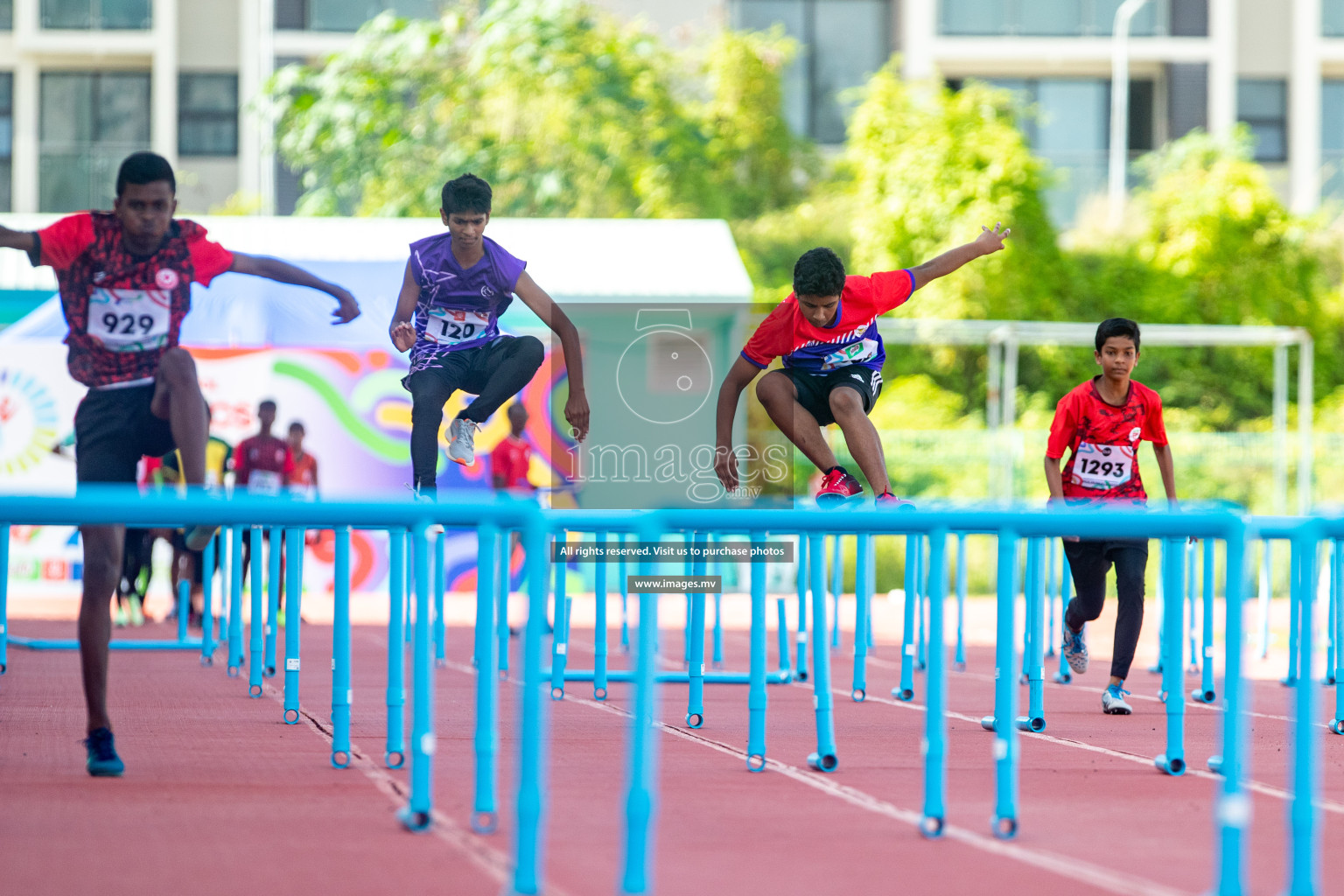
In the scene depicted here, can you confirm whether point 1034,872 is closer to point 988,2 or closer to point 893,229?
point 893,229

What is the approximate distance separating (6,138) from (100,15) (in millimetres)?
2832

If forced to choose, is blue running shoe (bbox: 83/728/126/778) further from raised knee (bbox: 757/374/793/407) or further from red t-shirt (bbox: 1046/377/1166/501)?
red t-shirt (bbox: 1046/377/1166/501)

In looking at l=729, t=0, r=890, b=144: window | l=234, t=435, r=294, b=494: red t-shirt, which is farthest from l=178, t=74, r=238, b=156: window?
l=234, t=435, r=294, b=494: red t-shirt

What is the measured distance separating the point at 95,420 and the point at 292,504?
1.92 m

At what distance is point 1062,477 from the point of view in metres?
7.75

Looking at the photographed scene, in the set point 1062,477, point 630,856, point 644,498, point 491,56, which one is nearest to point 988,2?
point 491,56

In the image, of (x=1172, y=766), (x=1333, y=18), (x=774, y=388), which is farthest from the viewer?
(x=1333, y=18)

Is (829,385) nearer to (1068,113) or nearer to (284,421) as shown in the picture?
(284,421)

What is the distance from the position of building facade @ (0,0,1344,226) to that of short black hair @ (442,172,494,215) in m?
23.5

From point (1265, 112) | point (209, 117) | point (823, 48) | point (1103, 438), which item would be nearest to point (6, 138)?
point (209, 117)

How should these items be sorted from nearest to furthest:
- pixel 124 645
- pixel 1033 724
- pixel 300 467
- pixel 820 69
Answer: pixel 1033 724, pixel 124 645, pixel 300 467, pixel 820 69

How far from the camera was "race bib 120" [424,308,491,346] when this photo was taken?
6.84 metres

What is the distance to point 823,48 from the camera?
31.2 meters

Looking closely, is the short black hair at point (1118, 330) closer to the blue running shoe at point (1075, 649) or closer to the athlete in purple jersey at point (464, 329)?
the blue running shoe at point (1075, 649)
